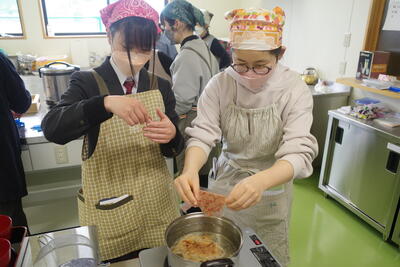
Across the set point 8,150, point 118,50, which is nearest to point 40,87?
point 8,150

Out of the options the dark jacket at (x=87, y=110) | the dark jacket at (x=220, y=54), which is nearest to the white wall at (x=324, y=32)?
the dark jacket at (x=220, y=54)

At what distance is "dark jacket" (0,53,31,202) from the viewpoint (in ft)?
5.38

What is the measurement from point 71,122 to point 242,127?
0.57 meters

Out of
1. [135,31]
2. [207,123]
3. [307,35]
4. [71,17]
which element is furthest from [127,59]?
[71,17]

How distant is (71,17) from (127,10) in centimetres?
375

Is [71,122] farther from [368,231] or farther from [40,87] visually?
[40,87]

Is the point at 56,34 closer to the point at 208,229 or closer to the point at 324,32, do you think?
the point at 324,32

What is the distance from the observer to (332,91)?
2.96 metres

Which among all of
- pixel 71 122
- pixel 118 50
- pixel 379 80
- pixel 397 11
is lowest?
pixel 379 80

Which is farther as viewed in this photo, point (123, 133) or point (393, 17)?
point (393, 17)

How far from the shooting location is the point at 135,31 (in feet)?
3.21

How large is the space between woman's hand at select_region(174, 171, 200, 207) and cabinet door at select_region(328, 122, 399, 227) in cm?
173

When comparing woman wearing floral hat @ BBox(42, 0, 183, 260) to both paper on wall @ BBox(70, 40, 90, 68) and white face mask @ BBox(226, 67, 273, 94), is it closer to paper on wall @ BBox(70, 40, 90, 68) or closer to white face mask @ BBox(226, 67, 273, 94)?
white face mask @ BBox(226, 67, 273, 94)

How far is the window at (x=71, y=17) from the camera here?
3.97 metres
